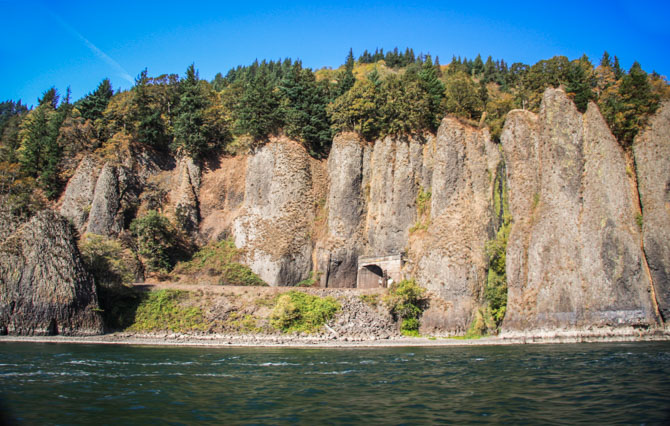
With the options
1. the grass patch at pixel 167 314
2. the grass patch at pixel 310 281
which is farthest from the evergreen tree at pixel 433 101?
the grass patch at pixel 167 314

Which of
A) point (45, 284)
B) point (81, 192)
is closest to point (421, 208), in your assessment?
point (45, 284)

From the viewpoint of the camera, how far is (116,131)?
60.1 meters

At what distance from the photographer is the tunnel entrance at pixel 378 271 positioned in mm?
45000

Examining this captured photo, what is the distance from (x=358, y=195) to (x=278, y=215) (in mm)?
9959

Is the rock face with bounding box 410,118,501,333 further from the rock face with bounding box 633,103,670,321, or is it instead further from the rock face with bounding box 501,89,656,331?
the rock face with bounding box 633,103,670,321

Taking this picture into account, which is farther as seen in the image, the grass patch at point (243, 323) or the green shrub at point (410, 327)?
the green shrub at point (410, 327)

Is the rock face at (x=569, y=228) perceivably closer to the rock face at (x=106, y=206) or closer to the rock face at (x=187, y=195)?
the rock face at (x=187, y=195)

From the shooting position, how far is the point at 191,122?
58.1 meters

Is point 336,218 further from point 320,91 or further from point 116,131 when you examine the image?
point 116,131

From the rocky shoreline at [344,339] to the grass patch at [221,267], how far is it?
1181 cm

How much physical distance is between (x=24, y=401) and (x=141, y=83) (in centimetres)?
5586

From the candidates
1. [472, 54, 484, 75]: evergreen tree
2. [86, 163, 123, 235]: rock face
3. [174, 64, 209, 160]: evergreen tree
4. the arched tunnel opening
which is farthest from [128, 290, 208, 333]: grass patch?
[472, 54, 484, 75]: evergreen tree

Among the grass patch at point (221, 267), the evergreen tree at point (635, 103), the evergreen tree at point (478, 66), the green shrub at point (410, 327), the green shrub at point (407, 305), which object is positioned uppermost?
the evergreen tree at point (478, 66)

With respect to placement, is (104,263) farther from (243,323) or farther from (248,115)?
(248,115)
